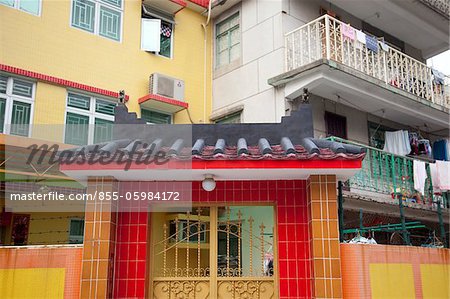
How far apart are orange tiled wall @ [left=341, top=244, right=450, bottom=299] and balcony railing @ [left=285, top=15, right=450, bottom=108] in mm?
5351

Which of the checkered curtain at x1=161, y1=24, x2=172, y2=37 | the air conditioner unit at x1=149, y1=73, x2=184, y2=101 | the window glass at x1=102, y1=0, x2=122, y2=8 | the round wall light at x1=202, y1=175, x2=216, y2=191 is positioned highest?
the window glass at x1=102, y1=0, x2=122, y2=8

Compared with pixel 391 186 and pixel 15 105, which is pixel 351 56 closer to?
pixel 391 186

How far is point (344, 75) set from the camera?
10.8 m

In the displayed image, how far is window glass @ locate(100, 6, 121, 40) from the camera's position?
487 inches

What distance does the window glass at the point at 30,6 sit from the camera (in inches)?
427

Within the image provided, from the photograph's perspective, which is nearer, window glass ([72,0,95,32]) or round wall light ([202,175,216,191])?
round wall light ([202,175,216,191])

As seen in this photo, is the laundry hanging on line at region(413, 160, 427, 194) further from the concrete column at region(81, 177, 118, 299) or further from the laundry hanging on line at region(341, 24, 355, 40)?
the concrete column at region(81, 177, 118, 299)

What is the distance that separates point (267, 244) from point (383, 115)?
27.7 feet

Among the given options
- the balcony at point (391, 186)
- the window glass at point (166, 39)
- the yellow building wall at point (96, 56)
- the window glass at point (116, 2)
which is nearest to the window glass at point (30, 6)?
the yellow building wall at point (96, 56)

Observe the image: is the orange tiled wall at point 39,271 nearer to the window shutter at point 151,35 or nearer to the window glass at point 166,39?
the window shutter at point 151,35

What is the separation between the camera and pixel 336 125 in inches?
503

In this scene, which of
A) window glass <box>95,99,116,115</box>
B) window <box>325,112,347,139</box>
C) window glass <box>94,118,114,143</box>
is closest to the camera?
window glass <box>94,118,114,143</box>

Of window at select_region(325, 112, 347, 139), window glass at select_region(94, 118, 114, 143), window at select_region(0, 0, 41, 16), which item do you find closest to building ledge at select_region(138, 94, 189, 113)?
window glass at select_region(94, 118, 114, 143)

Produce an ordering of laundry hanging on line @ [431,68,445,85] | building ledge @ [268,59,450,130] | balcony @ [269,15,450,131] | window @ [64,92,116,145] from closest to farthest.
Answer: building ledge @ [268,59,450,130]
balcony @ [269,15,450,131]
window @ [64,92,116,145]
laundry hanging on line @ [431,68,445,85]
